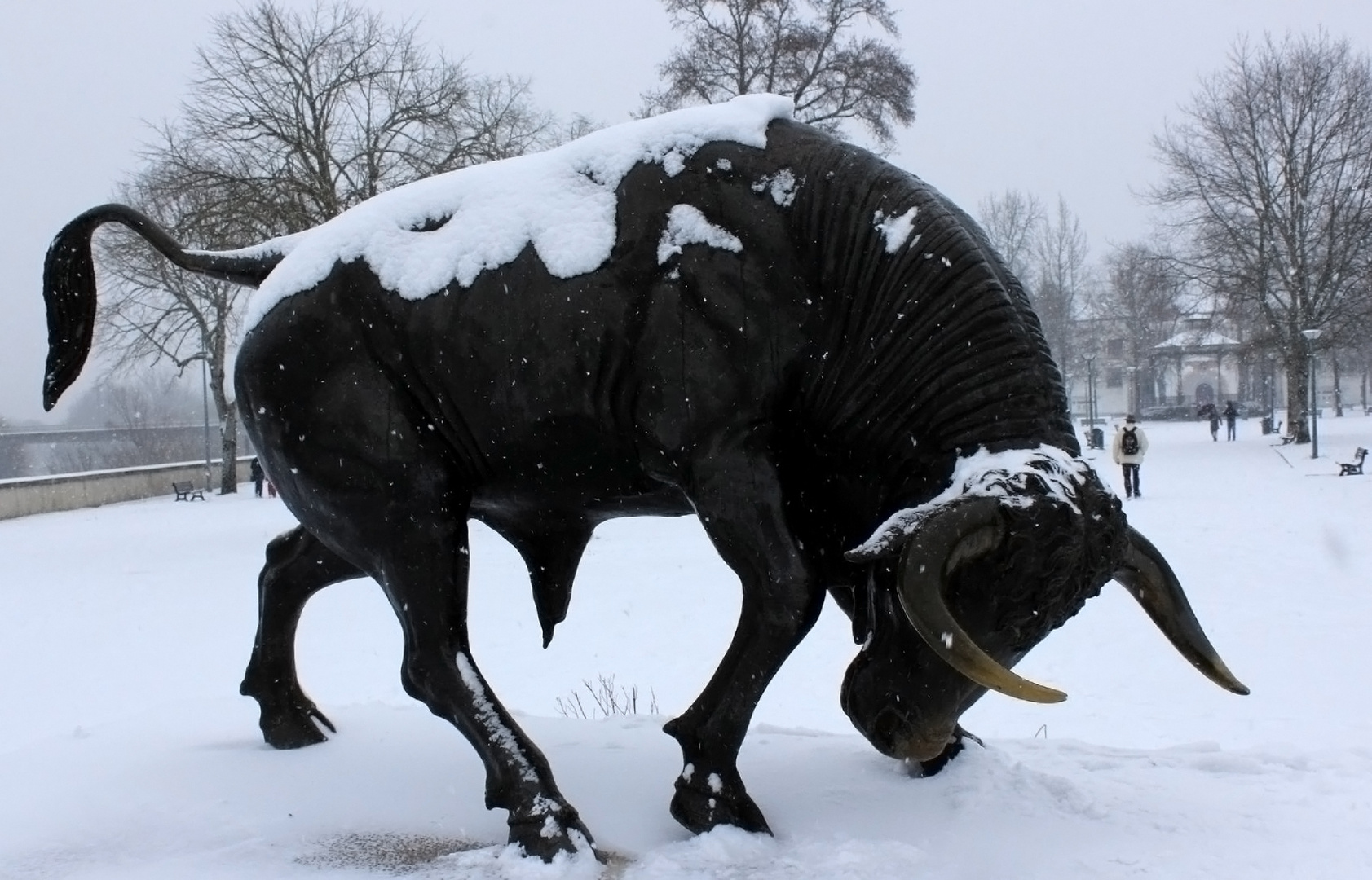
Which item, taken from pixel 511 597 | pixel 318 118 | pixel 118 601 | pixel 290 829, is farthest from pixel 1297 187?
pixel 290 829

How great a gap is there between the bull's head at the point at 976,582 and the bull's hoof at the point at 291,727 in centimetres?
230

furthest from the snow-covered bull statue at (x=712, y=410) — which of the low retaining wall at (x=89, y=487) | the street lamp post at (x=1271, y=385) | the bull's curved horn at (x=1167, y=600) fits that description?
the street lamp post at (x=1271, y=385)

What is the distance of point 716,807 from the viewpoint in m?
3.00

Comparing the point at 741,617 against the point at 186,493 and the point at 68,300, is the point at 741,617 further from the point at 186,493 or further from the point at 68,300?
the point at 186,493

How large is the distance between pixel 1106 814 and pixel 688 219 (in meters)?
2.13

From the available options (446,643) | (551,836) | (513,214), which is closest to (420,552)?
(446,643)

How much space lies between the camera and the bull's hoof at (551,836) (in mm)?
2889

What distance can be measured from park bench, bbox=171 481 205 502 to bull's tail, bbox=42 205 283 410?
75.0ft

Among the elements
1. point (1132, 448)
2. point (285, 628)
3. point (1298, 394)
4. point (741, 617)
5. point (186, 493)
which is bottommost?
point (186, 493)

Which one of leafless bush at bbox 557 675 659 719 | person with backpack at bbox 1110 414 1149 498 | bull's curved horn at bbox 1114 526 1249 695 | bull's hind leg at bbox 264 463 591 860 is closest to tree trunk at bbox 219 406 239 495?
person with backpack at bbox 1110 414 1149 498

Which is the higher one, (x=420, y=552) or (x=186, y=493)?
(x=420, y=552)

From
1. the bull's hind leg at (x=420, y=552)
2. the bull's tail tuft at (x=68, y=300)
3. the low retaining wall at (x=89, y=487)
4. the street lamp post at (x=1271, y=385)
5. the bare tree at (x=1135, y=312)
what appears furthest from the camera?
the bare tree at (x=1135, y=312)

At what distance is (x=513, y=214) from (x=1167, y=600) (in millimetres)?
2216

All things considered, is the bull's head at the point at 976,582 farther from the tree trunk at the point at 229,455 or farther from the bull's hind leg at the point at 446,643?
the tree trunk at the point at 229,455
